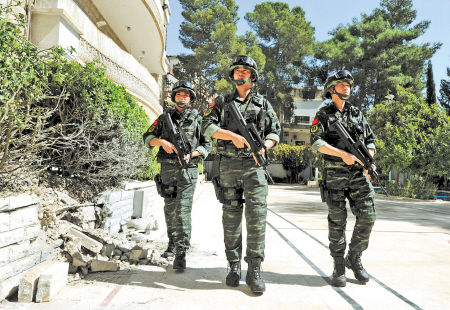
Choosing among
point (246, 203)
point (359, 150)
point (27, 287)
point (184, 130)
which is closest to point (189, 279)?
point (246, 203)

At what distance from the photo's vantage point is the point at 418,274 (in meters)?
3.80

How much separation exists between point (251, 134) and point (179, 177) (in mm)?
1192

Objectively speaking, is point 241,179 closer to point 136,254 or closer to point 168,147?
point 168,147

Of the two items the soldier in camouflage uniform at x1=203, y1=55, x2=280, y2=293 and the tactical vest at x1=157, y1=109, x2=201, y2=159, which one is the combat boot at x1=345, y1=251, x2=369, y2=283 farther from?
the tactical vest at x1=157, y1=109, x2=201, y2=159

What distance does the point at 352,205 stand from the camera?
3.53 metres

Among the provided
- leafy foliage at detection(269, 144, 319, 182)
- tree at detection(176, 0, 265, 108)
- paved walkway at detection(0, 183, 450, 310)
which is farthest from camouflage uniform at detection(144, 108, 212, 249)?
leafy foliage at detection(269, 144, 319, 182)

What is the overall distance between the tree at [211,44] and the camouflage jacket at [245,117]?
85.6 feet

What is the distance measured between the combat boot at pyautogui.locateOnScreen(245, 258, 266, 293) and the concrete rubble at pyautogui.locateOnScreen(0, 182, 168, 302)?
4.03ft

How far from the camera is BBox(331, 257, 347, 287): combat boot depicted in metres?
3.31

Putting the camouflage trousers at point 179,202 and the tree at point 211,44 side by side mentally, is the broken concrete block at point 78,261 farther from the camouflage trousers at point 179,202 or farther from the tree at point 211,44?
the tree at point 211,44

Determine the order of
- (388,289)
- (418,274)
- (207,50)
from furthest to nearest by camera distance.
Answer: (207,50), (418,274), (388,289)

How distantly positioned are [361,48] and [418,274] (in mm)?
33280

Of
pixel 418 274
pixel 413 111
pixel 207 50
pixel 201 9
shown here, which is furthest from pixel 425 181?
pixel 201 9

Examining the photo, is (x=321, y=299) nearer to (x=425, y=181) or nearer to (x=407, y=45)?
(x=425, y=181)
